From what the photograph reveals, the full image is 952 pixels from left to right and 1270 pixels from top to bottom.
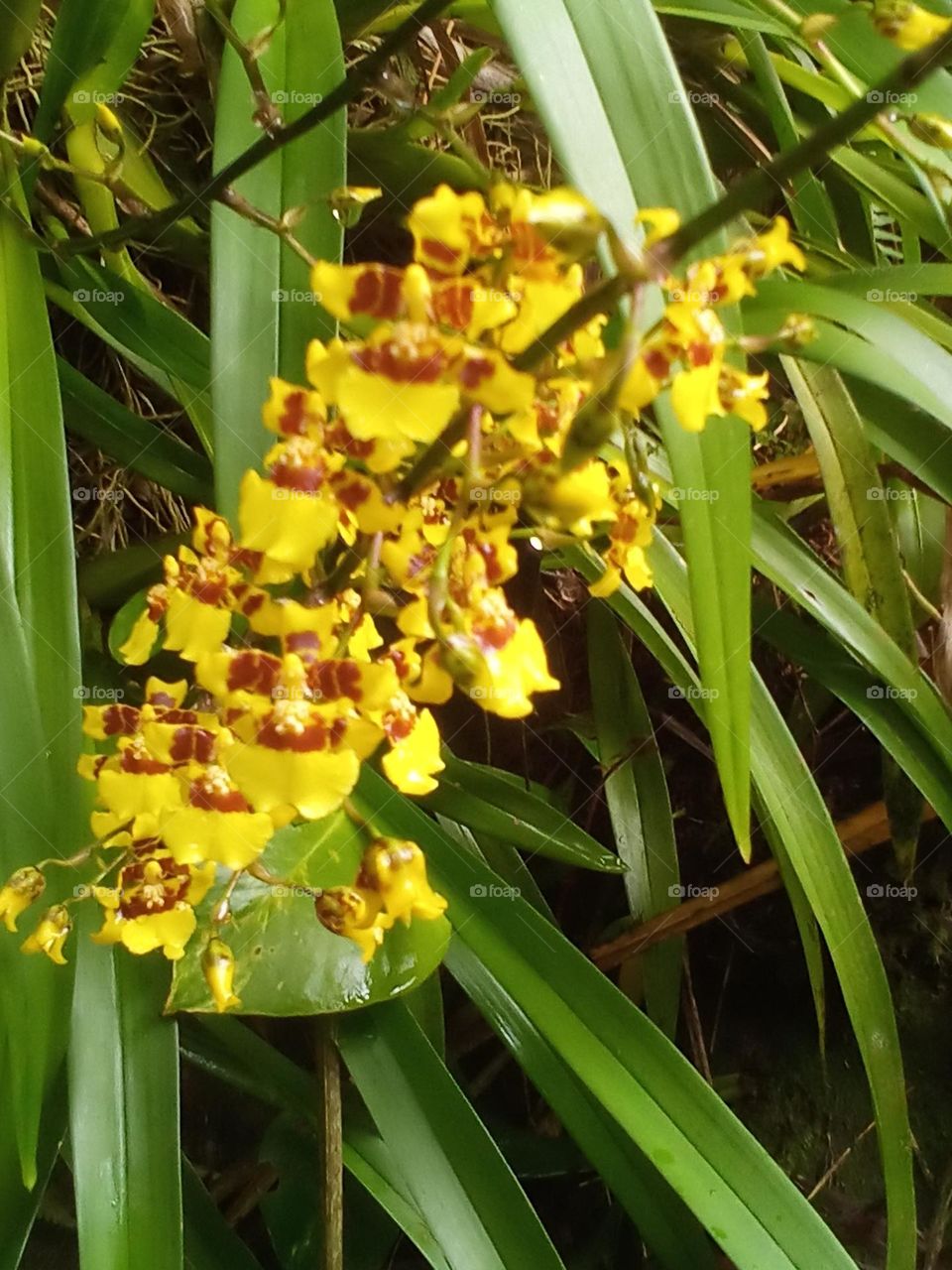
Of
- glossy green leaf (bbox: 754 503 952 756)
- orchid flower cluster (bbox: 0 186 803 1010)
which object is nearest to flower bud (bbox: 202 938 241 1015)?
orchid flower cluster (bbox: 0 186 803 1010)

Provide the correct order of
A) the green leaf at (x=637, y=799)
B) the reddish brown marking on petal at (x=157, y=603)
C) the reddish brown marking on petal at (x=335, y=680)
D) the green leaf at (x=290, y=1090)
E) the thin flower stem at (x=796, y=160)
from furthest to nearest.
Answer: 1. the green leaf at (x=637, y=799)
2. the green leaf at (x=290, y=1090)
3. the reddish brown marking on petal at (x=157, y=603)
4. the reddish brown marking on petal at (x=335, y=680)
5. the thin flower stem at (x=796, y=160)

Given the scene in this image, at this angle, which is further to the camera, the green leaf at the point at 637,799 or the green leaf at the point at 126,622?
the green leaf at the point at 637,799

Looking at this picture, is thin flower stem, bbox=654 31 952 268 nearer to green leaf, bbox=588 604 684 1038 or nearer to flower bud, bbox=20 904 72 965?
flower bud, bbox=20 904 72 965

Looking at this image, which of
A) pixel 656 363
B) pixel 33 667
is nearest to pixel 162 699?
pixel 33 667

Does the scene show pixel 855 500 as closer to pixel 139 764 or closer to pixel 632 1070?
pixel 632 1070

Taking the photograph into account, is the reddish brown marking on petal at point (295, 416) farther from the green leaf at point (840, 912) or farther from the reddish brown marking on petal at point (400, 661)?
the green leaf at point (840, 912)

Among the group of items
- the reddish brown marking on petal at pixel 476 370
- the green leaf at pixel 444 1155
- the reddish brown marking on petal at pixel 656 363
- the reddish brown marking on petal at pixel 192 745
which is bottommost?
the green leaf at pixel 444 1155

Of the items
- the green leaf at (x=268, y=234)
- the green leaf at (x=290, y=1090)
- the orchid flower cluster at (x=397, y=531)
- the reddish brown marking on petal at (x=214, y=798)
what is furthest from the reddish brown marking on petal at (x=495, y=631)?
the green leaf at (x=290, y=1090)
